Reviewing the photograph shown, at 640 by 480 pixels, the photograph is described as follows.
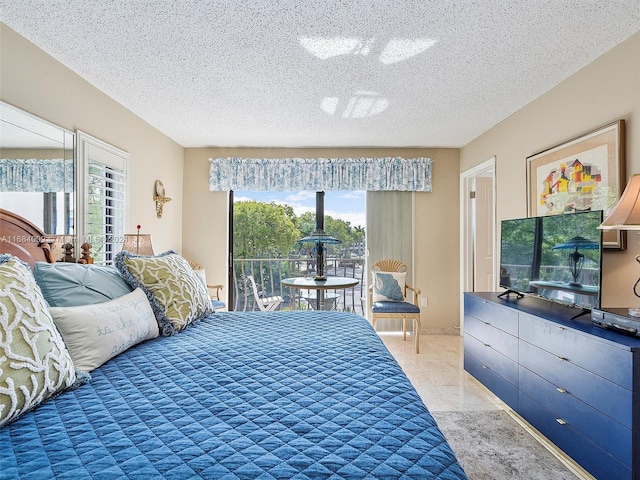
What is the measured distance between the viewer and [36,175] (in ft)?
7.45

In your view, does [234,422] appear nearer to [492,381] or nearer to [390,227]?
[492,381]

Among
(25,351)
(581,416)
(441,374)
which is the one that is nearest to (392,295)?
(441,374)

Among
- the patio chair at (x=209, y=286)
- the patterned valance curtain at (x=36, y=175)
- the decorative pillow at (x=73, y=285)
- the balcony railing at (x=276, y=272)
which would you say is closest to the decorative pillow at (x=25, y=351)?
the decorative pillow at (x=73, y=285)

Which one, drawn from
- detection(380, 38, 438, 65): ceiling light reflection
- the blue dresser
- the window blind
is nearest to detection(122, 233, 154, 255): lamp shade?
the window blind

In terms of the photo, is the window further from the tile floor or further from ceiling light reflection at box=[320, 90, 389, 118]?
the tile floor

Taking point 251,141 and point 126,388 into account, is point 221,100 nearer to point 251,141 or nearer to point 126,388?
point 251,141

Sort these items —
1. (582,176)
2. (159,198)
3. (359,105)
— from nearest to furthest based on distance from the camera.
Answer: (582,176) < (359,105) < (159,198)

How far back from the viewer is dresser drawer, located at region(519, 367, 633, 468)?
5.18 feet

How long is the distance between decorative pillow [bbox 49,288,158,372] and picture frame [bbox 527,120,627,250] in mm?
2789

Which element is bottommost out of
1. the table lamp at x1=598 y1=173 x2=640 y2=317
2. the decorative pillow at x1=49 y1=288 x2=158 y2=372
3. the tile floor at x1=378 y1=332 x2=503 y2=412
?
the tile floor at x1=378 y1=332 x2=503 y2=412

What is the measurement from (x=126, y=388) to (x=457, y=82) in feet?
9.56

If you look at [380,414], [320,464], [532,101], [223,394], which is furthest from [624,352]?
Result: [532,101]

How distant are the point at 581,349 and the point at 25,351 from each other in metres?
2.38

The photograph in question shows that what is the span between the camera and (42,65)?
7.71 ft
